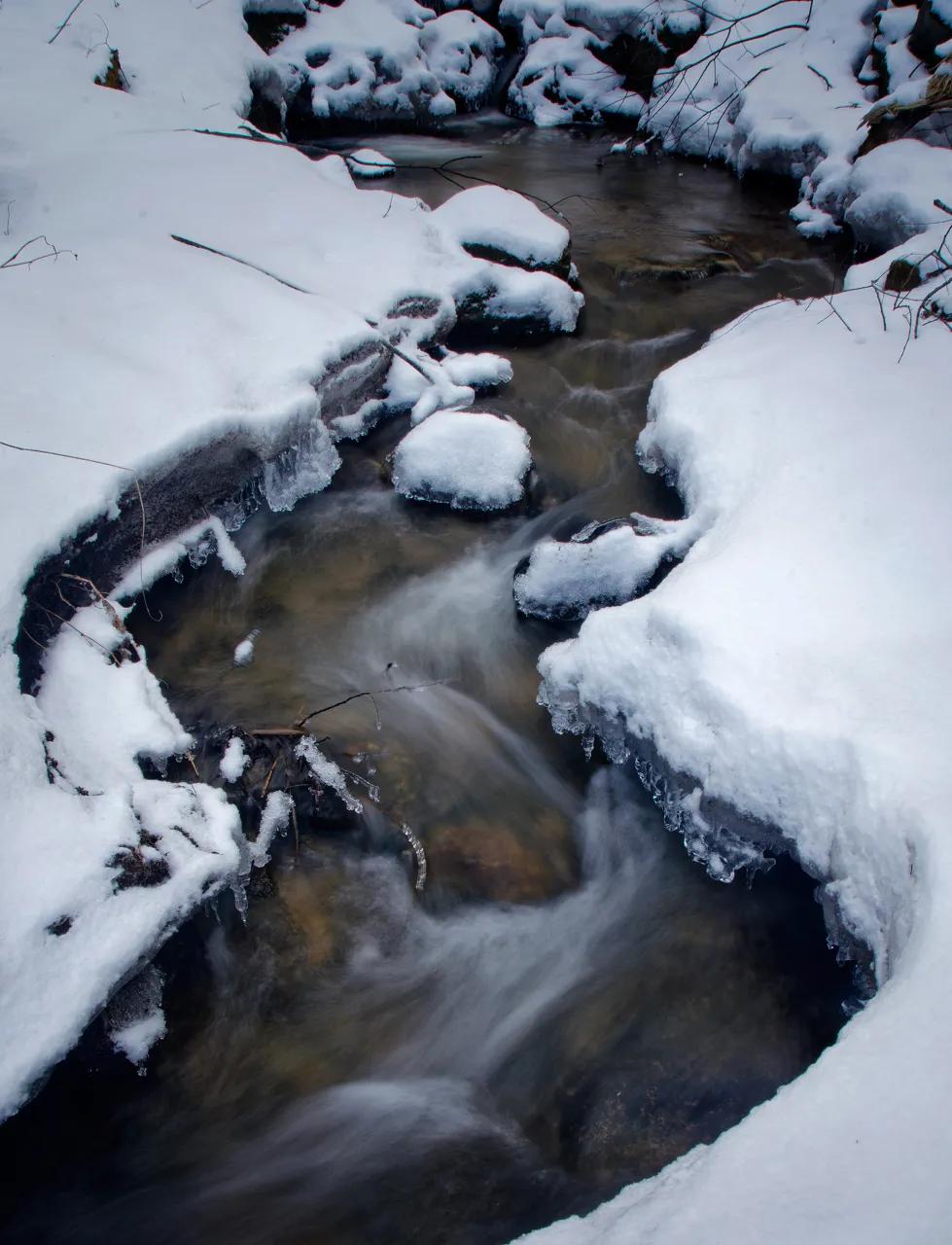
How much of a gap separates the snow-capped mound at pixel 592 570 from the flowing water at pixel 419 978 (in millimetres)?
177

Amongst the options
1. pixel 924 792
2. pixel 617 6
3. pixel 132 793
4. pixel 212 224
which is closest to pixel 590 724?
pixel 924 792

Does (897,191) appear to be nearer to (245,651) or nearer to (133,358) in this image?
(133,358)

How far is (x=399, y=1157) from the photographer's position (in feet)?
7.06

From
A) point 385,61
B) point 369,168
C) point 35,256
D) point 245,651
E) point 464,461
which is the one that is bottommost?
point 245,651

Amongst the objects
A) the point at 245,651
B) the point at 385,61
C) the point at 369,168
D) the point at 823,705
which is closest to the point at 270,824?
the point at 245,651

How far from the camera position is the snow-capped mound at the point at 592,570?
10.8 feet

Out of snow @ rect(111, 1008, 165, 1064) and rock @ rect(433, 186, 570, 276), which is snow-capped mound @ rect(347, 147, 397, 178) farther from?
snow @ rect(111, 1008, 165, 1064)

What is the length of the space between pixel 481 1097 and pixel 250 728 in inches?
60.7

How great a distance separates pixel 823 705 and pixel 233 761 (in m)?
2.05

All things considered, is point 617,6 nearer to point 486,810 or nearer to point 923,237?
point 923,237

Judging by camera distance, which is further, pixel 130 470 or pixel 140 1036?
pixel 130 470

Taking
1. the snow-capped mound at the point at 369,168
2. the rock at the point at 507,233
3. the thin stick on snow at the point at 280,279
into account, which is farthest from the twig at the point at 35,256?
the snow-capped mound at the point at 369,168

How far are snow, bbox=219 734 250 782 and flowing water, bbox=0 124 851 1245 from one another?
0.65 feet

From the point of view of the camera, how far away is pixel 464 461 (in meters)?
4.07
